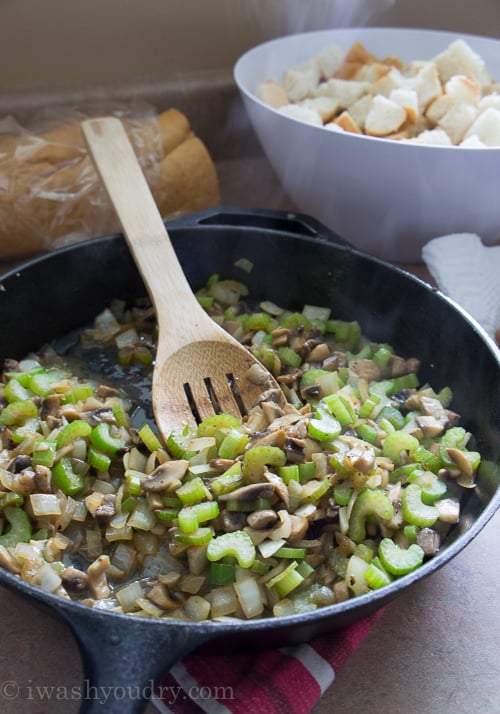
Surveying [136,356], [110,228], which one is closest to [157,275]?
[136,356]

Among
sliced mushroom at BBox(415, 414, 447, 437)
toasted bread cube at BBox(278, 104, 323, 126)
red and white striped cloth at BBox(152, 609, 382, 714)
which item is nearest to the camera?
red and white striped cloth at BBox(152, 609, 382, 714)

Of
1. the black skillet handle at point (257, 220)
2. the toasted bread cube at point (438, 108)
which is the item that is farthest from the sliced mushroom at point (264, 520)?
the toasted bread cube at point (438, 108)

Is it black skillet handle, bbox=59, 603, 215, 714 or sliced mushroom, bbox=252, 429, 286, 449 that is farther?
sliced mushroom, bbox=252, 429, 286, 449

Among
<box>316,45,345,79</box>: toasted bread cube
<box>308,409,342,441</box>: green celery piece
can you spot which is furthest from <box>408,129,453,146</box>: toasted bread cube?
<box>308,409,342,441</box>: green celery piece

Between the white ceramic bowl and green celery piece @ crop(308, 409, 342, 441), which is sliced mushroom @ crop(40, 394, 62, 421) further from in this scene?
the white ceramic bowl

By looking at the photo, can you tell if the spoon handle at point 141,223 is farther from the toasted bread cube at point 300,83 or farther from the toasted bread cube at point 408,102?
the toasted bread cube at point 408,102

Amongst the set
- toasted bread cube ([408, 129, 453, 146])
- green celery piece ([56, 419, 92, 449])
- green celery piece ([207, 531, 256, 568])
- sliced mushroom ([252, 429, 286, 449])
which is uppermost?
toasted bread cube ([408, 129, 453, 146])

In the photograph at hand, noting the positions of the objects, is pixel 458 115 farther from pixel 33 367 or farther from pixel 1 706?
pixel 1 706
